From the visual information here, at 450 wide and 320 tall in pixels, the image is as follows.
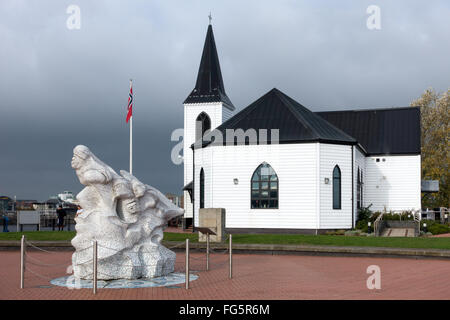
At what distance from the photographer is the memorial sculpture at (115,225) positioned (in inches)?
490

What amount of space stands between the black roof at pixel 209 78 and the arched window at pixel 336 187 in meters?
17.8

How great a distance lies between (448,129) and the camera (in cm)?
5581

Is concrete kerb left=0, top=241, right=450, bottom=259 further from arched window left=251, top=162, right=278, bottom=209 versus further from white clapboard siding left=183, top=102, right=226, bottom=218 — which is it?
white clapboard siding left=183, top=102, right=226, bottom=218

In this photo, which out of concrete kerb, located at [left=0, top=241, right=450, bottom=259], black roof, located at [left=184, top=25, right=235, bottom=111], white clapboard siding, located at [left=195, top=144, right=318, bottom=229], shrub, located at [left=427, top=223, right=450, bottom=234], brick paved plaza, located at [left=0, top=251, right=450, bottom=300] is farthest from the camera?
black roof, located at [left=184, top=25, right=235, bottom=111]

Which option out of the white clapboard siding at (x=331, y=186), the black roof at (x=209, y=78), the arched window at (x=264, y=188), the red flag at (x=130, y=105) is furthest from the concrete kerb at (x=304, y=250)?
the black roof at (x=209, y=78)

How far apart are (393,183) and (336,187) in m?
9.09

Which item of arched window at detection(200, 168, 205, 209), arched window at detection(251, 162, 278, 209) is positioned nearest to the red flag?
arched window at detection(200, 168, 205, 209)

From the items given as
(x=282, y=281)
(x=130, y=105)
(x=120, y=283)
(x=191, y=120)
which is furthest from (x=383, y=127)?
(x=120, y=283)

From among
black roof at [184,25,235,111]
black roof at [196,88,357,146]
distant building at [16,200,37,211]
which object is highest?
black roof at [184,25,235,111]

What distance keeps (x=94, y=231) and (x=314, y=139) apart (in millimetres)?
20856

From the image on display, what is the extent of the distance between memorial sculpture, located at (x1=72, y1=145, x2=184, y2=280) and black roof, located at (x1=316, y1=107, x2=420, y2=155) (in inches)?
1173

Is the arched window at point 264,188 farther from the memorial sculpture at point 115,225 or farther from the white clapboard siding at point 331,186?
the memorial sculpture at point 115,225

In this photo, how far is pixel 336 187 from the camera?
107ft

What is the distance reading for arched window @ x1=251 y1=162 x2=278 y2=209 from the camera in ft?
104
